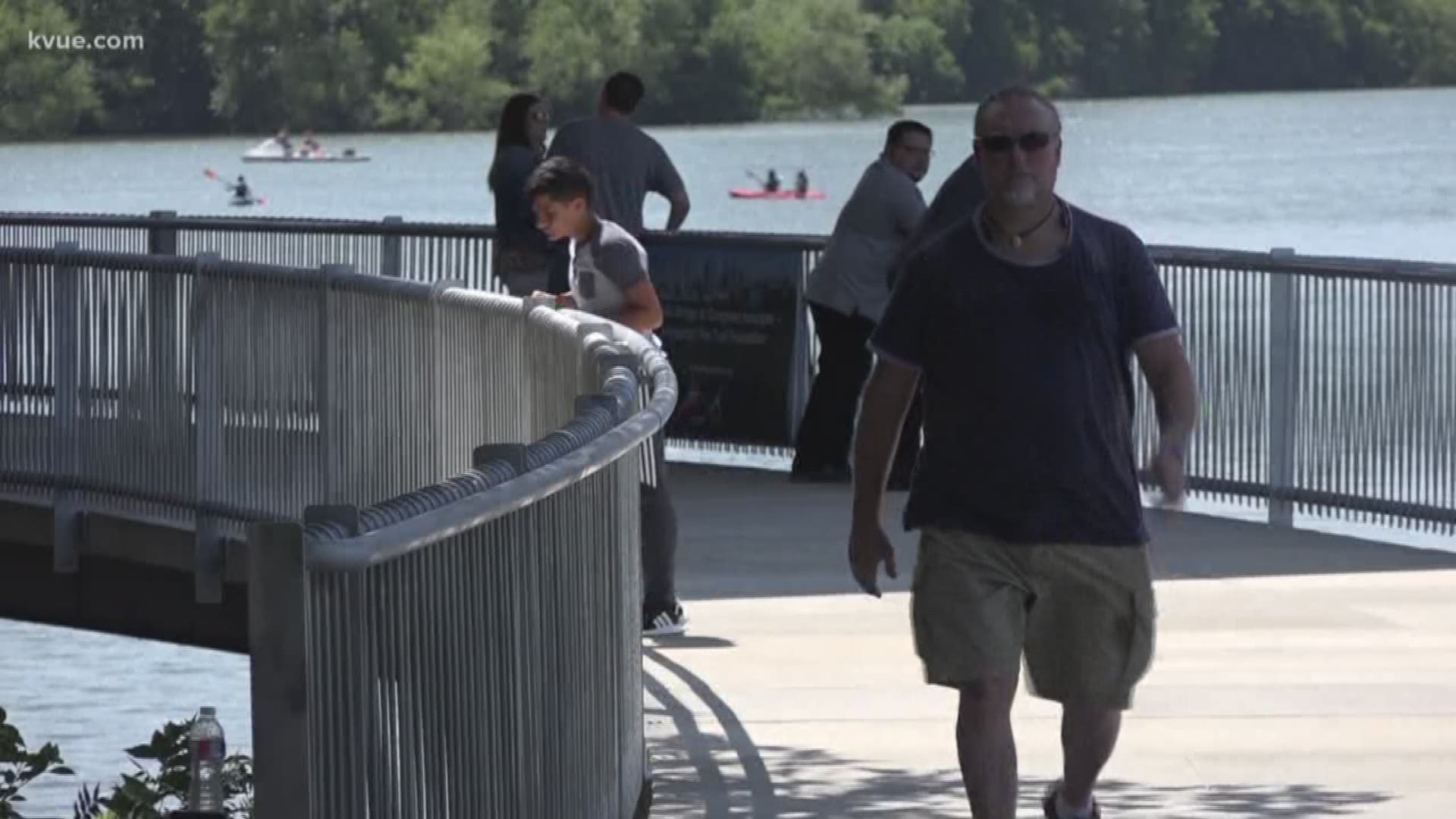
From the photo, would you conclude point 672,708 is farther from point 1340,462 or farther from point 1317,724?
point 1340,462

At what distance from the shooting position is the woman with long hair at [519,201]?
1659 centimetres

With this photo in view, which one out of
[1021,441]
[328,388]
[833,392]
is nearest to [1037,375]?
[1021,441]

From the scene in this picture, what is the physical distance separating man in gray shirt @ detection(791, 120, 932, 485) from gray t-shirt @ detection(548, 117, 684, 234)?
93 centimetres

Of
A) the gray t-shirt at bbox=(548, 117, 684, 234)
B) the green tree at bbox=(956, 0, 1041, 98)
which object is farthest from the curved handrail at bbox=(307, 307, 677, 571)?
the green tree at bbox=(956, 0, 1041, 98)

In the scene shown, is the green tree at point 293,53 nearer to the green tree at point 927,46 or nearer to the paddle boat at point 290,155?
the paddle boat at point 290,155

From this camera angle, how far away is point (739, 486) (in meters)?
18.3

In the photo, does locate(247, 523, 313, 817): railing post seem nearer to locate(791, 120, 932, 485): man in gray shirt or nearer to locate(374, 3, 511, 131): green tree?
locate(791, 120, 932, 485): man in gray shirt

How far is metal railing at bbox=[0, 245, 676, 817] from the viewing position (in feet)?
19.1

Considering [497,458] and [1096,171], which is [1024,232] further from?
[1096,171]

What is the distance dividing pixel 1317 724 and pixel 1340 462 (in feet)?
19.0

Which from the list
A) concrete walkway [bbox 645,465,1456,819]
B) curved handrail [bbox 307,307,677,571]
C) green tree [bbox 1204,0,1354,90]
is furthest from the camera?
green tree [bbox 1204,0,1354,90]

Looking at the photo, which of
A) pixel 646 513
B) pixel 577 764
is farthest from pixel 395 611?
pixel 646 513

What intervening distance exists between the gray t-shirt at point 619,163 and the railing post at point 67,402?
7.05 ft

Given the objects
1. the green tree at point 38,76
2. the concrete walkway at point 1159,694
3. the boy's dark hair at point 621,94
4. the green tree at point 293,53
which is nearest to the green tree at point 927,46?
the green tree at point 293,53
